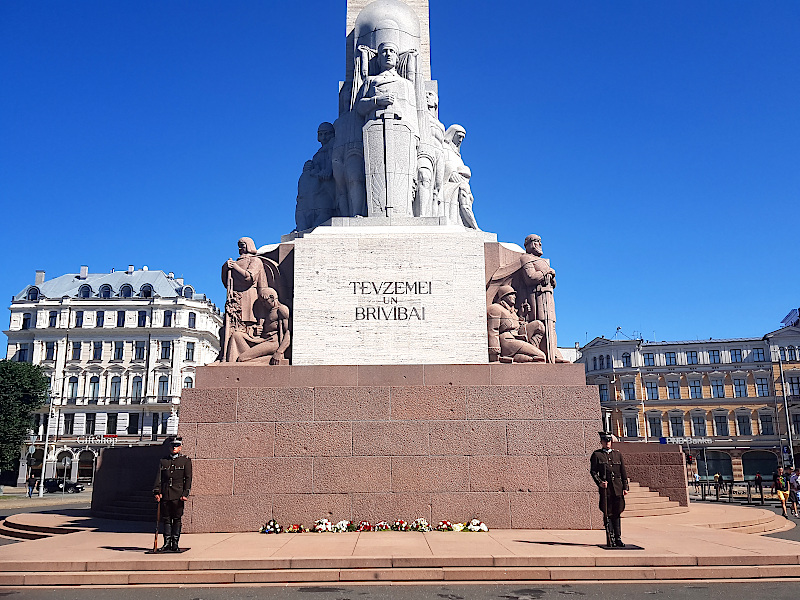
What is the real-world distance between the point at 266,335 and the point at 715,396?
202 ft

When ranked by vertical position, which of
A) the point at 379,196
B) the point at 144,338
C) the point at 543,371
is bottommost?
the point at 543,371

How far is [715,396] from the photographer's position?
213 ft

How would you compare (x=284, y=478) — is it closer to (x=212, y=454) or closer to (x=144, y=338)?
(x=212, y=454)

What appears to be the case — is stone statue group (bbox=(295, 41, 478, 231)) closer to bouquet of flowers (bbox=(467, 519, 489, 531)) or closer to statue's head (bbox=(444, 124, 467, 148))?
statue's head (bbox=(444, 124, 467, 148))

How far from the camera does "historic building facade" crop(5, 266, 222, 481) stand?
5975cm

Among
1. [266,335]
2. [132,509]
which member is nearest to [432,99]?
[266,335]

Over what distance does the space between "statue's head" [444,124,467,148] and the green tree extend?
42227 mm

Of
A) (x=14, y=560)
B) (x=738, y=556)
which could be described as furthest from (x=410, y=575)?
(x=14, y=560)

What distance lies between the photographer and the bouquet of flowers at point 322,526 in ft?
37.2

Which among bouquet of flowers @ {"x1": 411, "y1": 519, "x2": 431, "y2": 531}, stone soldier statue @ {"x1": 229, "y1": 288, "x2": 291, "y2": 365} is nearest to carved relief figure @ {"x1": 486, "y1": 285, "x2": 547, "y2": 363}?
bouquet of flowers @ {"x1": 411, "y1": 519, "x2": 431, "y2": 531}

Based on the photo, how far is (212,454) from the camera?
12.0 meters

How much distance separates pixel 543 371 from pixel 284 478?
17.0 ft

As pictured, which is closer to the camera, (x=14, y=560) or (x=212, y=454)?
(x=14, y=560)

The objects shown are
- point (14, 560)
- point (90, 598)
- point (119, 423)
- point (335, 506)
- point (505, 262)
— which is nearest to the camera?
point (90, 598)
